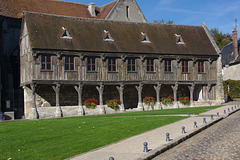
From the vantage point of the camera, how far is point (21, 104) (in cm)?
3225

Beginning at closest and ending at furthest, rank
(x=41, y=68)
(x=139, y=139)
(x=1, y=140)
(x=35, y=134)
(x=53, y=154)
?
(x=53, y=154) < (x=139, y=139) < (x=1, y=140) < (x=35, y=134) < (x=41, y=68)

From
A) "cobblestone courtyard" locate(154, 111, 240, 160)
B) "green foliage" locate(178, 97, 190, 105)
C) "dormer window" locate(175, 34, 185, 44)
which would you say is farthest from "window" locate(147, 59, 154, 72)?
"cobblestone courtyard" locate(154, 111, 240, 160)

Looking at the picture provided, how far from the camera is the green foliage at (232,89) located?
43.2m

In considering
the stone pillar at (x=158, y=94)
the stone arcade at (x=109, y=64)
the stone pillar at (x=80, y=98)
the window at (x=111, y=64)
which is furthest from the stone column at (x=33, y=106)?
the stone pillar at (x=158, y=94)

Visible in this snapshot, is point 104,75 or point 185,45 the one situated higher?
point 185,45

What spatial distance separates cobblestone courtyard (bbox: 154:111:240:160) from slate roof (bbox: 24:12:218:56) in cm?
1751

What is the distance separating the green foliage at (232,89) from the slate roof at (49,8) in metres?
17.4

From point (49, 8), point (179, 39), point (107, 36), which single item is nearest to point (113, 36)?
point (107, 36)

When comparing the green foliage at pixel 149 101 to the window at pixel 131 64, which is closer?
the window at pixel 131 64

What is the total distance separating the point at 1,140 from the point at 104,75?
17.6 meters

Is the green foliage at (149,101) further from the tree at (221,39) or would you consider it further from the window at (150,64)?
the tree at (221,39)

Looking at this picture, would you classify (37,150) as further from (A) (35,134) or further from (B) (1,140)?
(A) (35,134)

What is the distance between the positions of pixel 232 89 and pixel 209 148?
34575 mm

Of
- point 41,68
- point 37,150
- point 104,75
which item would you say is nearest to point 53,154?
point 37,150
